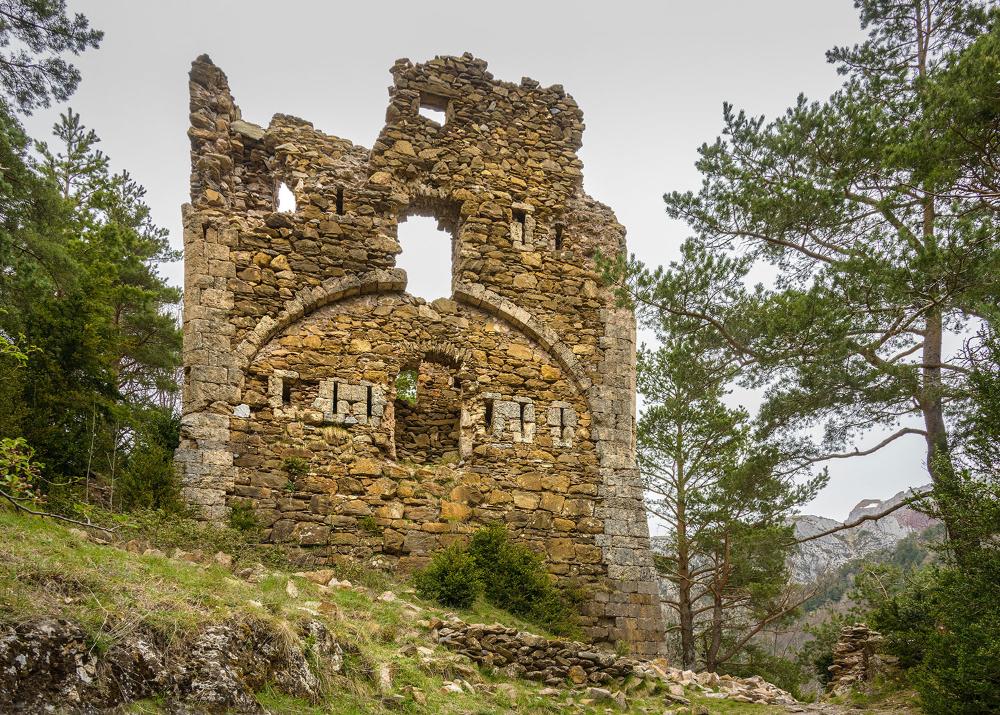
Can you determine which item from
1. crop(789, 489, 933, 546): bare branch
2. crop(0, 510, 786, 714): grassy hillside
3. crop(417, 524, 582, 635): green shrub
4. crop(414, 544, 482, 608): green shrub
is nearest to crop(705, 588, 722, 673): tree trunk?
crop(789, 489, 933, 546): bare branch

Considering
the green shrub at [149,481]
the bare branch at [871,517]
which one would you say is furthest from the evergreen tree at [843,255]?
the green shrub at [149,481]

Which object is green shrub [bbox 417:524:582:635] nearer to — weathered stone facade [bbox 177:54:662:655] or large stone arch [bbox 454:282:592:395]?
weathered stone facade [bbox 177:54:662:655]

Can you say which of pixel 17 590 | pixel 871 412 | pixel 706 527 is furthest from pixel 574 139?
pixel 17 590

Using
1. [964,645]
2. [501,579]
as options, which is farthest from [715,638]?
[964,645]

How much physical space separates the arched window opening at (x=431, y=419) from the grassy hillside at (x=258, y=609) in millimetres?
2127

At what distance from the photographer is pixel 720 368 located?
504 inches

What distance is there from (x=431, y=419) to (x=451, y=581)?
111 inches

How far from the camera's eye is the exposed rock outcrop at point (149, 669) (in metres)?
4.78

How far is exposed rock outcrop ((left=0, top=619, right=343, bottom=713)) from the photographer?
478 centimetres

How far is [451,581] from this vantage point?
9586 mm

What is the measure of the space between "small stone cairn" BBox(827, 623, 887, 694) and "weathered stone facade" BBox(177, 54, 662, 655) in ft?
7.36

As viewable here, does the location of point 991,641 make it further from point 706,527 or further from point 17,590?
point 706,527

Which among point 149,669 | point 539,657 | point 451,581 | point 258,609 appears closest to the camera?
point 149,669

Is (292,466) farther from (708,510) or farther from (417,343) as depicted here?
(708,510)
